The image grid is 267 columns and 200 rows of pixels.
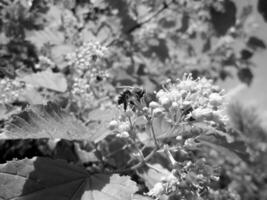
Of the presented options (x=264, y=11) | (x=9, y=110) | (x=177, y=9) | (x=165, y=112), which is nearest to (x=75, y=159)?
(x=9, y=110)

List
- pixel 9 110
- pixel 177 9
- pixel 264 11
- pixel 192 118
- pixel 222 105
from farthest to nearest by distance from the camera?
pixel 177 9, pixel 264 11, pixel 9 110, pixel 222 105, pixel 192 118

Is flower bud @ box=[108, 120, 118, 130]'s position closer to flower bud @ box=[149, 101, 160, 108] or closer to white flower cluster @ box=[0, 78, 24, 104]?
flower bud @ box=[149, 101, 160, 108]

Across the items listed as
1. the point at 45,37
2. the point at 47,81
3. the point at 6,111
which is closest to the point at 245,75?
the point at 45,37

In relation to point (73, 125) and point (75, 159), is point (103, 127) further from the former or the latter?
point (75, 159)

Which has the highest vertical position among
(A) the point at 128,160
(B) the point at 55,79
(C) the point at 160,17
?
(C) the point at 160,17

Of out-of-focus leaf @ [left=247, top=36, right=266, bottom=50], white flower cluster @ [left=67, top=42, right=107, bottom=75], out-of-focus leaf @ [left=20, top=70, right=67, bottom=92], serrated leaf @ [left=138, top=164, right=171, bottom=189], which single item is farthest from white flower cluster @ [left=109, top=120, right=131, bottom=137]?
out-of-focus leaf @ [left=247, top=36, right=266, bottom=50]

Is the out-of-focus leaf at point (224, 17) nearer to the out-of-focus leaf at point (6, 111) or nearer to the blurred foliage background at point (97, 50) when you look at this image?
the blurred foliage background at point (97, 50)

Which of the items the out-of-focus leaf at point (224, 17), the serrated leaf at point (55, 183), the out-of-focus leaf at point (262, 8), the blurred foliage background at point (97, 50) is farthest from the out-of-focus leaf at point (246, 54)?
the serrated leaf at point (55, 183)

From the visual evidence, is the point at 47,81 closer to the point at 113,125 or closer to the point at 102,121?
the point at 102,121
